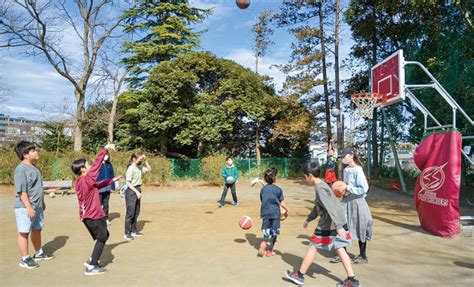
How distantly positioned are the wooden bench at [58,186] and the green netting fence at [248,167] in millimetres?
5961

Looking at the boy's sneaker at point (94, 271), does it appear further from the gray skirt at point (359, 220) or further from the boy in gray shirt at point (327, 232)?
the gray skirt at point (359, 220)

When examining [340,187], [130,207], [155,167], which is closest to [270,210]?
[340,187]

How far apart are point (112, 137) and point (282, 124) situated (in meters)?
14.1

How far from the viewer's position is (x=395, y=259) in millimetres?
5855

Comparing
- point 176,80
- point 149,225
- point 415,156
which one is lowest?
point 149,225

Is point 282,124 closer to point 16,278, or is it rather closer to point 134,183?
point 134,183

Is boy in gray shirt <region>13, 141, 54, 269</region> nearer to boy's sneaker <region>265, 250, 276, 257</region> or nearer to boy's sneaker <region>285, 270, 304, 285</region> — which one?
boy's sneaker <region>265, 250, 276, 257</region>

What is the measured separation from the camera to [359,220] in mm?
5734

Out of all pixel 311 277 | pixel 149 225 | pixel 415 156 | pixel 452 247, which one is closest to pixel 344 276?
pixel 311 277

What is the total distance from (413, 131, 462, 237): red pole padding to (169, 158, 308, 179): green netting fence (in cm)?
1490

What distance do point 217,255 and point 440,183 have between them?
15.9 feet

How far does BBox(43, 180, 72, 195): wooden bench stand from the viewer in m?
15.6

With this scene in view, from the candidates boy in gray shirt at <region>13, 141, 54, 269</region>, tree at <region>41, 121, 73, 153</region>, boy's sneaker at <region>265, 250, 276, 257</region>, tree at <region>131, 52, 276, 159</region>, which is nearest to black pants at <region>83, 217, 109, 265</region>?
boy in gray shirt at <region>13, 141, 54, 269</region>

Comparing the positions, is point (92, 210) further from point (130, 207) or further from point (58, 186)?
point (58, 186)
